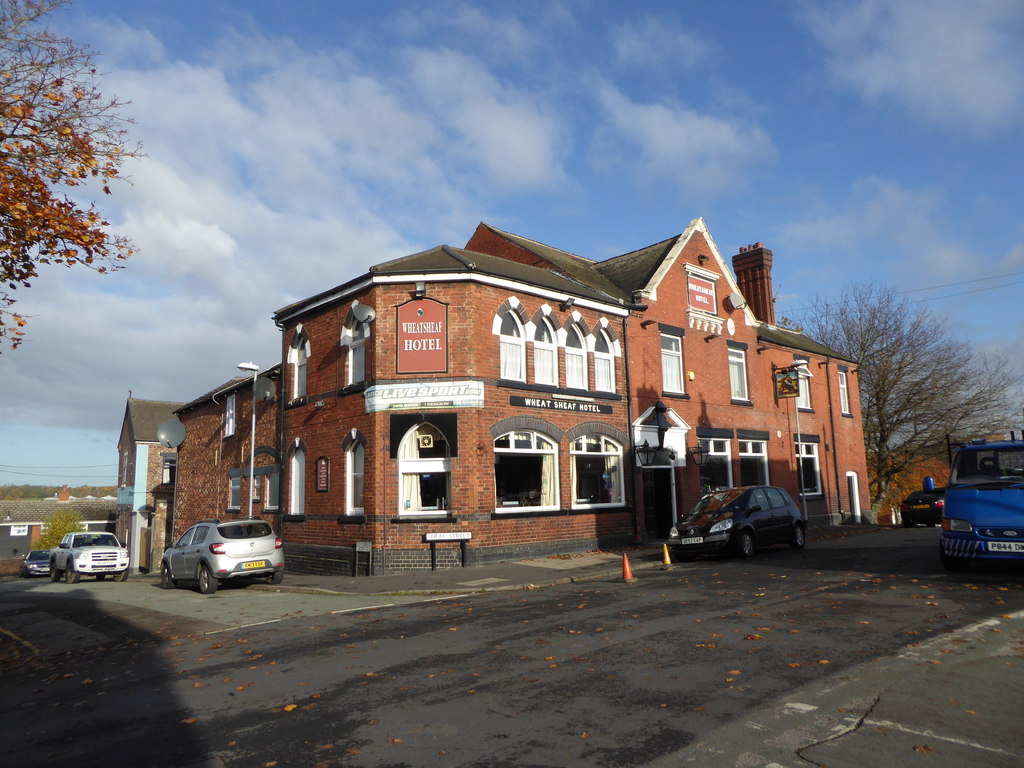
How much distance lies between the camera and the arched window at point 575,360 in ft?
67.6

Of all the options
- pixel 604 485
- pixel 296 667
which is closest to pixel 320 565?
pixel 604 485

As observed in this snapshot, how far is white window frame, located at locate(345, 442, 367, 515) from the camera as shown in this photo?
61.8ft

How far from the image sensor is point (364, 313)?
723 inches

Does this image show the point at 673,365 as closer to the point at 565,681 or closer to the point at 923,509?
the point at 923,509

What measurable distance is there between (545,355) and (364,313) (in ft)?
16.9

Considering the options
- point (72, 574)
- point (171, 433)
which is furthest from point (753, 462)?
point (72, 574)

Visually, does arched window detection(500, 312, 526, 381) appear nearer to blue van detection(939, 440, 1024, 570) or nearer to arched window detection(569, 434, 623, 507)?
arched window detection(569, 434, 623, 507)

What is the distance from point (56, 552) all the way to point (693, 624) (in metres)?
25.0

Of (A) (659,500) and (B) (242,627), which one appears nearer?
(B) (242,627)

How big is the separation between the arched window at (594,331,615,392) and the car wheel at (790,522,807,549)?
6440mm

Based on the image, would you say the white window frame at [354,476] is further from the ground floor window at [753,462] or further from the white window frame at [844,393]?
the white window frame at [844,393]

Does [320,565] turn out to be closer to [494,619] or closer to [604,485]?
[604,485]

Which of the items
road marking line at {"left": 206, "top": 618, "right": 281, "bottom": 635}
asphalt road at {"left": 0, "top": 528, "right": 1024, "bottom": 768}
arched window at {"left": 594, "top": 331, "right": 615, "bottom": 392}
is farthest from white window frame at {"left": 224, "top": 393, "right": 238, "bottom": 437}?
road marking line at {"left": 206, "top": 618, "right": 281, "bottom": 635}

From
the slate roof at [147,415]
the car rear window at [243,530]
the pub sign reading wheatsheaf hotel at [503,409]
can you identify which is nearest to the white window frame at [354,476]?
the pub sign reading wheatsheaf hotel at [503,409]
